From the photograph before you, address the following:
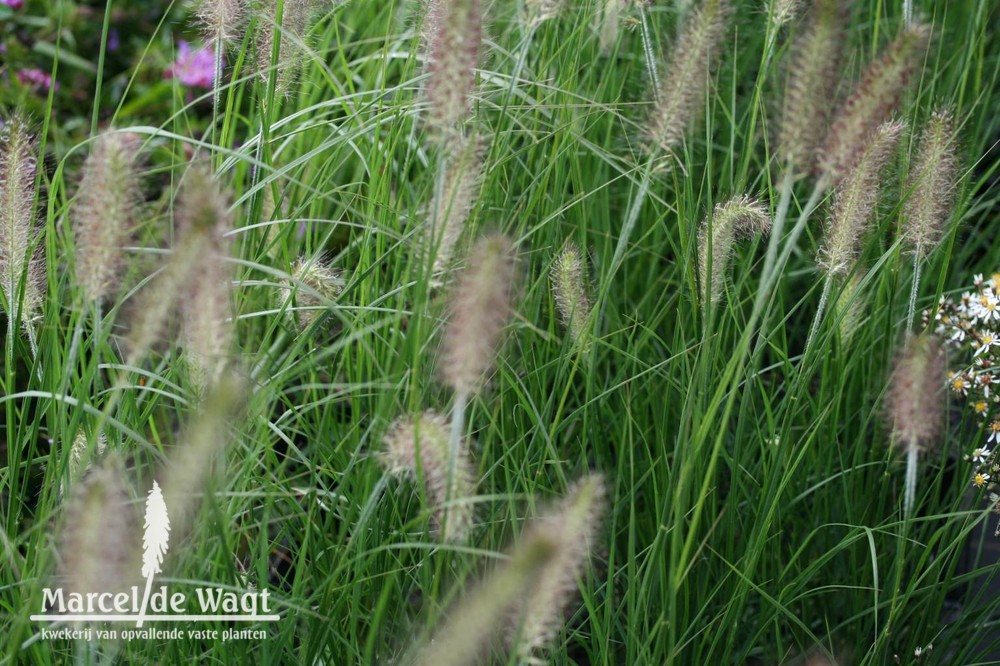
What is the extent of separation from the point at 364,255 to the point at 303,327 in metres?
0.21

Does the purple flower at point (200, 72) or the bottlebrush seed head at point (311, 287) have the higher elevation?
the purple flower at point (200, 72)

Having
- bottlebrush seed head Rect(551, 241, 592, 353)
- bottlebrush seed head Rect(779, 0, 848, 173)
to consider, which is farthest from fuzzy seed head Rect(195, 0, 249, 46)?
bottlebrush seed head Rect(779, 0, 848, 173)

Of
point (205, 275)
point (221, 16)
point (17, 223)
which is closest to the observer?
point (205, 275)

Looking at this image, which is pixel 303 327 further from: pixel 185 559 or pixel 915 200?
pixel 915 200

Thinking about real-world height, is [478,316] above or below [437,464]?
above

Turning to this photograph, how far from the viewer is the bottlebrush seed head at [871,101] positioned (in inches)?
62.2

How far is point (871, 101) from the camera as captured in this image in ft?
5.22

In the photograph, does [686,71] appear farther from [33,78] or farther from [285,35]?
[33,78]

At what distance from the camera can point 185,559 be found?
1.92 m

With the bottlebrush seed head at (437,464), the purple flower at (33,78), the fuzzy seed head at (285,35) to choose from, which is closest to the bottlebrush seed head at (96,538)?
the bottlebrush seed head at (437,464)

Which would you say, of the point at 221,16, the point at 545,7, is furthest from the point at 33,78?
the point at 545,7

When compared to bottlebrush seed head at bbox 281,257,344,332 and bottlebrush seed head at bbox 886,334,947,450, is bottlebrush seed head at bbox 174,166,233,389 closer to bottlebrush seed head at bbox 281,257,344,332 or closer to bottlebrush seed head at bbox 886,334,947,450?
bottlebrush seed head at bbox 281,257,344,332

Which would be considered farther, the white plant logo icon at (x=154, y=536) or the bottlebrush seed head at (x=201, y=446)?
the white plant logo icon at (x=154, y=536)

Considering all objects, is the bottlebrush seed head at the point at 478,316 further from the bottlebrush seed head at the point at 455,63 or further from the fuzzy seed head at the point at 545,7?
the fuzzy seed head at the point at 545,7
